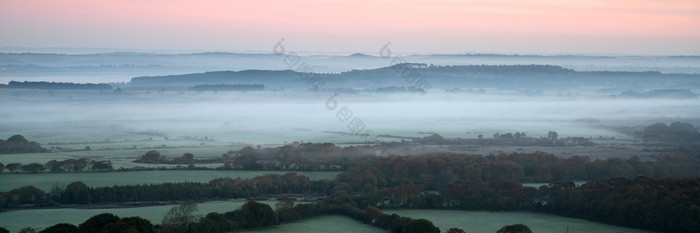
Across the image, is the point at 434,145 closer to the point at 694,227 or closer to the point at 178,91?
the point at 694,227

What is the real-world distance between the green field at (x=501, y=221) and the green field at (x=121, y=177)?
11766 mm

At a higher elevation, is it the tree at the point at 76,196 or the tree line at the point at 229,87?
the tree line at the point at 229,87

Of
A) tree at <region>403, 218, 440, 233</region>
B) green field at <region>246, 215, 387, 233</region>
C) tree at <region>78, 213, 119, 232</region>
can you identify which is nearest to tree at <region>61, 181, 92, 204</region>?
tree at <region>78, 213, 119, 232</region>

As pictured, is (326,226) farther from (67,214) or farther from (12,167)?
(12,167)

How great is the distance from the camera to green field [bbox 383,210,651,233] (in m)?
29.1

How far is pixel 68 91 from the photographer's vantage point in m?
99.4

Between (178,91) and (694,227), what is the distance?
9781 centimetres

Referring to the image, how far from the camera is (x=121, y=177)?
4056 cm

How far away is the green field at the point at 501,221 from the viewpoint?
95.5 feet

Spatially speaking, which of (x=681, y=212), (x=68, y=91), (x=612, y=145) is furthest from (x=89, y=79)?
(x=681, y=212)

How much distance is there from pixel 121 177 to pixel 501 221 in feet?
70.3

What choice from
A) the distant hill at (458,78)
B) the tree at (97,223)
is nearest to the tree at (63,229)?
the tree at (97,223)

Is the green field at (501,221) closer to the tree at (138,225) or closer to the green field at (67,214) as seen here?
the green field at (67,214)

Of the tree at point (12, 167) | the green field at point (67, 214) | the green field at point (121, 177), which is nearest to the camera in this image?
the green field at point (67, 214)
